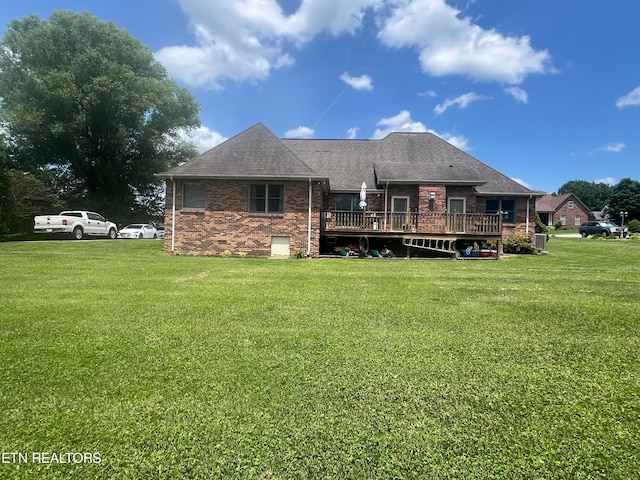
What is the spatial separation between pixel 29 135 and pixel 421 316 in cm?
3604

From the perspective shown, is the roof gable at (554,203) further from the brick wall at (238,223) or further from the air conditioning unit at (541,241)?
the brick wall at (238,223)

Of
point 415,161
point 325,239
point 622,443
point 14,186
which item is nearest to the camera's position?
point 622,443

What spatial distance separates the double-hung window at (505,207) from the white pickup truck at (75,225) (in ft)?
83.3

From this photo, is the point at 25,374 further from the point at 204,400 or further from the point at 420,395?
the point at 420,395

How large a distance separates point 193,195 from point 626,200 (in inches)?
2876

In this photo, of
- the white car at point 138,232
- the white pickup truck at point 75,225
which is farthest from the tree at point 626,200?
the white pickup truck at point 75,225

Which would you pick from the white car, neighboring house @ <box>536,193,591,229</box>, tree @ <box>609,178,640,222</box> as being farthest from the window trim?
tree @ <box>609,178,640,222</box>

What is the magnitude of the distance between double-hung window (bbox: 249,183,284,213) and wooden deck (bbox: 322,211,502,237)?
2.43 m

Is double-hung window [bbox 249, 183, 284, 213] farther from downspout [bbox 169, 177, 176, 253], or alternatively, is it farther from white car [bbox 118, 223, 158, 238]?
white car [bbox 118, 223, 158, 238]

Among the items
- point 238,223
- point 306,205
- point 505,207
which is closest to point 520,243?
point 505,207

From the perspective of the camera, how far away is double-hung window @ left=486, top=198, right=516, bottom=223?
19.9 metres

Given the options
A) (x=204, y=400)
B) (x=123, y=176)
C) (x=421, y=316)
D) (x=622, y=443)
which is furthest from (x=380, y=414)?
(x=123, y=176)

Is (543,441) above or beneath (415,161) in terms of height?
beneath

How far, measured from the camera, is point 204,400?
2.98 meters
